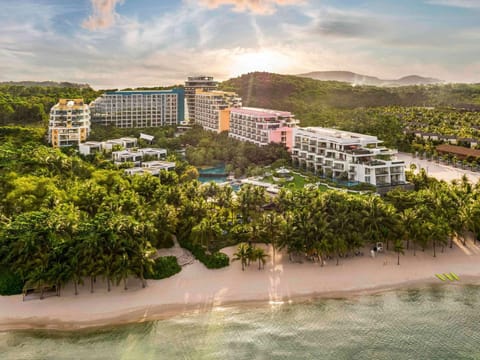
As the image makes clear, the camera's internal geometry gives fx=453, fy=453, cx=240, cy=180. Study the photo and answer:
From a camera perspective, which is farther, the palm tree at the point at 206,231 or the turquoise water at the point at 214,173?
the turquoise water at the point at 214,173

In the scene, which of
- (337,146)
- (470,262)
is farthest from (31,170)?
(470,262)

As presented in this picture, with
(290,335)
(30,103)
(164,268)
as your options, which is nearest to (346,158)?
(164,268)

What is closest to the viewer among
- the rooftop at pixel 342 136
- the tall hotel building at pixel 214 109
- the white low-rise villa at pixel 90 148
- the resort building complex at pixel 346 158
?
the resort building complex at pixel 346 158

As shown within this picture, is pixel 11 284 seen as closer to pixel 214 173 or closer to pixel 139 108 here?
pixel 214 173

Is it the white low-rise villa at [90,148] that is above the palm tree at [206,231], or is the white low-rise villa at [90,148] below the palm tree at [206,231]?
above

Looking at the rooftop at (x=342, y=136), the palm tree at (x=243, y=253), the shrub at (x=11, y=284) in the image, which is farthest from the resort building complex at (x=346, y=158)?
the shrub at (x=11, y=284)

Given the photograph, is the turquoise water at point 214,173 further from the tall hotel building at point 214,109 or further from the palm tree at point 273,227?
the palm tree at point 273,227
